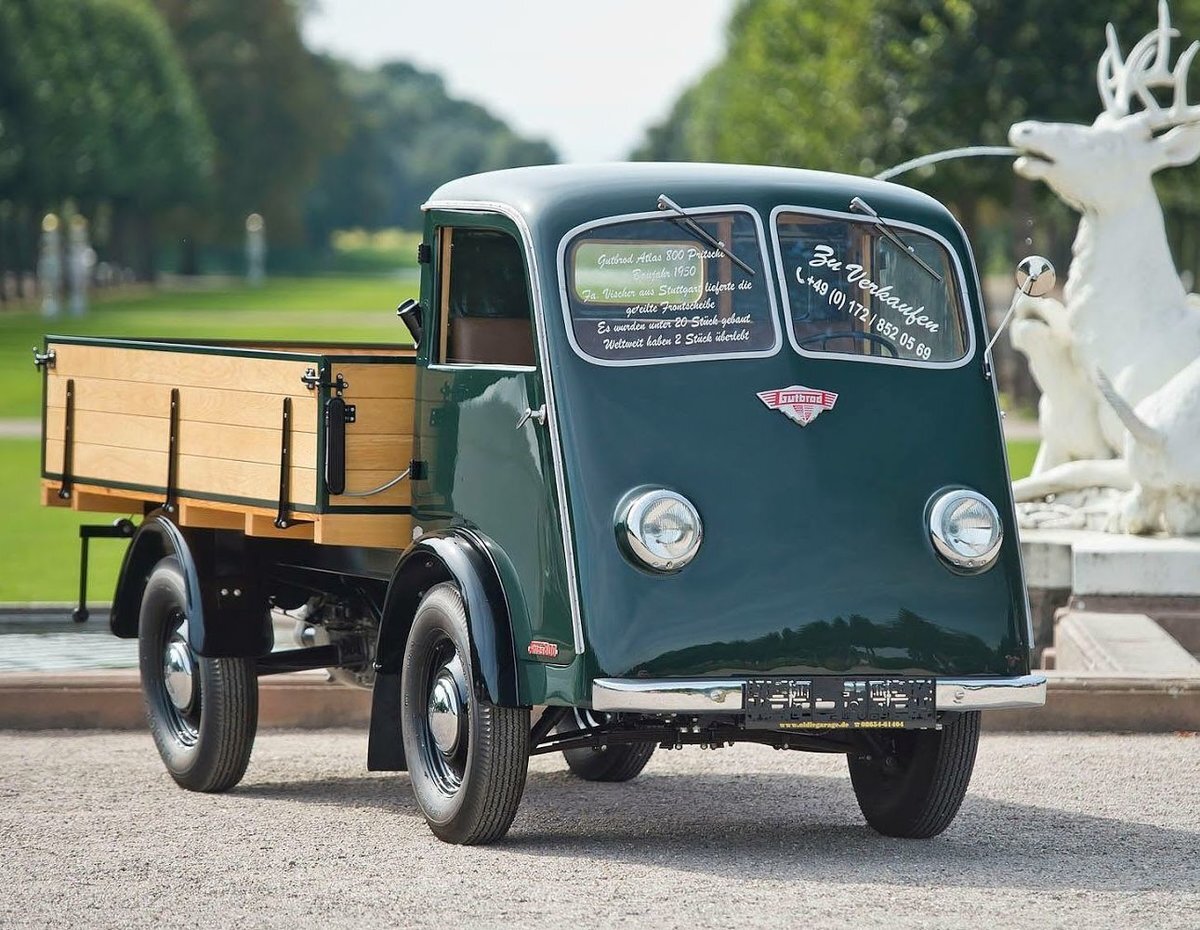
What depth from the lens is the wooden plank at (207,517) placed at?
9.48 metres

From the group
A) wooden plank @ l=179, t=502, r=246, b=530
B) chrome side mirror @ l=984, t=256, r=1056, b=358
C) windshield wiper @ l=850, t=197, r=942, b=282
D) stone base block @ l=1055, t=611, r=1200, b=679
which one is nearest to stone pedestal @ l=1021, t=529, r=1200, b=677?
stone base block @ l=1055, t=611, r=1200, b=679

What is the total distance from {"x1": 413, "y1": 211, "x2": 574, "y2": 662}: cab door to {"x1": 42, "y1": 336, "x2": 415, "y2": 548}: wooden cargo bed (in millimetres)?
175

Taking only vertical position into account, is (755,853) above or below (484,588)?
below

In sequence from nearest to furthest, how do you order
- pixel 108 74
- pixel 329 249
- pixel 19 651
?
1. pixel 19 651
2. pixel 108 74
3. pixel 329 249

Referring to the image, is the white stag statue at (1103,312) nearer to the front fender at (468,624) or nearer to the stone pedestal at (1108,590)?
the stone pedestal at (1108,590)

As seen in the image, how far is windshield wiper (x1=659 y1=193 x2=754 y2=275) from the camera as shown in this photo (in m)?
8.01

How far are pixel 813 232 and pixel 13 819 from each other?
11.7ft

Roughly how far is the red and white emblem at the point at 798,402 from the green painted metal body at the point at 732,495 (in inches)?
1.2

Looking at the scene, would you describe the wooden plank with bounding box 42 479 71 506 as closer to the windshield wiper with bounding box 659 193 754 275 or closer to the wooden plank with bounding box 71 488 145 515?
the wooden plank with bounding box 71 488 145 515

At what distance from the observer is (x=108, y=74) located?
3194 inches

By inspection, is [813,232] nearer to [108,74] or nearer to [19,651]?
[19,651]

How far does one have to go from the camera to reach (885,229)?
27.1 feet

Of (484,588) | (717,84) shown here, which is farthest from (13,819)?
(717,84)

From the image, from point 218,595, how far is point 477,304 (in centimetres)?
179
